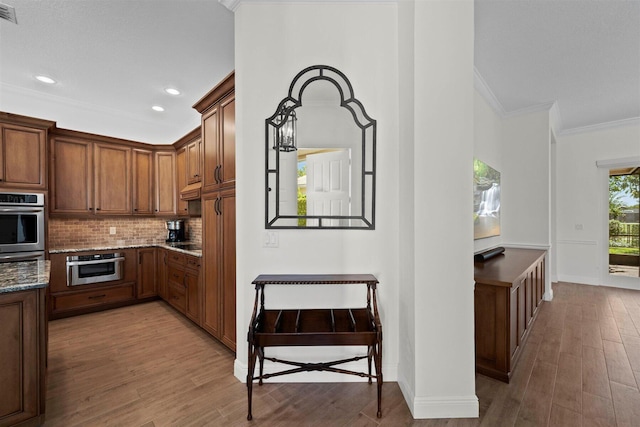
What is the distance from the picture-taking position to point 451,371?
1708mm

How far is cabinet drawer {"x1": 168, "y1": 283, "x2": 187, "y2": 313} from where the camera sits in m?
3.25

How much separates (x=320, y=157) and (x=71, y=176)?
3.58 metres

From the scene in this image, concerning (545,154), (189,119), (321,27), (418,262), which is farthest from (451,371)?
(189,119)

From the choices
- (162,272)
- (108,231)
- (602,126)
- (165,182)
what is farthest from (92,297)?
(602,126)

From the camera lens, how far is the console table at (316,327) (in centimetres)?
164

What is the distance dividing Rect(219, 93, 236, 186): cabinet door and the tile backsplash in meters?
2.10

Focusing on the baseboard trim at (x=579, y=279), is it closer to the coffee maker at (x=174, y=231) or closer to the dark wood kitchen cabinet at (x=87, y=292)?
the coffee maker at (x=174, y=231)

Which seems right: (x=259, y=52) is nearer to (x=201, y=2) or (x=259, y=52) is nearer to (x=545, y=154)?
(x=201, y=2)

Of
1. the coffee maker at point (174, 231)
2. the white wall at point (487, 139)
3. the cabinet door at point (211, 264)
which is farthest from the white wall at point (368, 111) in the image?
the coffee maker at point (174, 231)

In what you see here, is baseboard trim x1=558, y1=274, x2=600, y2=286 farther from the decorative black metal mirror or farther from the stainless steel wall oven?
→ the stainless steel wall oven

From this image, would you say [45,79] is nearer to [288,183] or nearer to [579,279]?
[288,183]

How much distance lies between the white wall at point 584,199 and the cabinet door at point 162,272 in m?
6.66

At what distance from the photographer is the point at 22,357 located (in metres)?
1.50

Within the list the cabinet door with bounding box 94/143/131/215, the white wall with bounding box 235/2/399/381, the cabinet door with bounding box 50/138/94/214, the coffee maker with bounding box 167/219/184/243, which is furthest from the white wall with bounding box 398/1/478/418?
the cabinet door with bounding box 50/138/94/214
